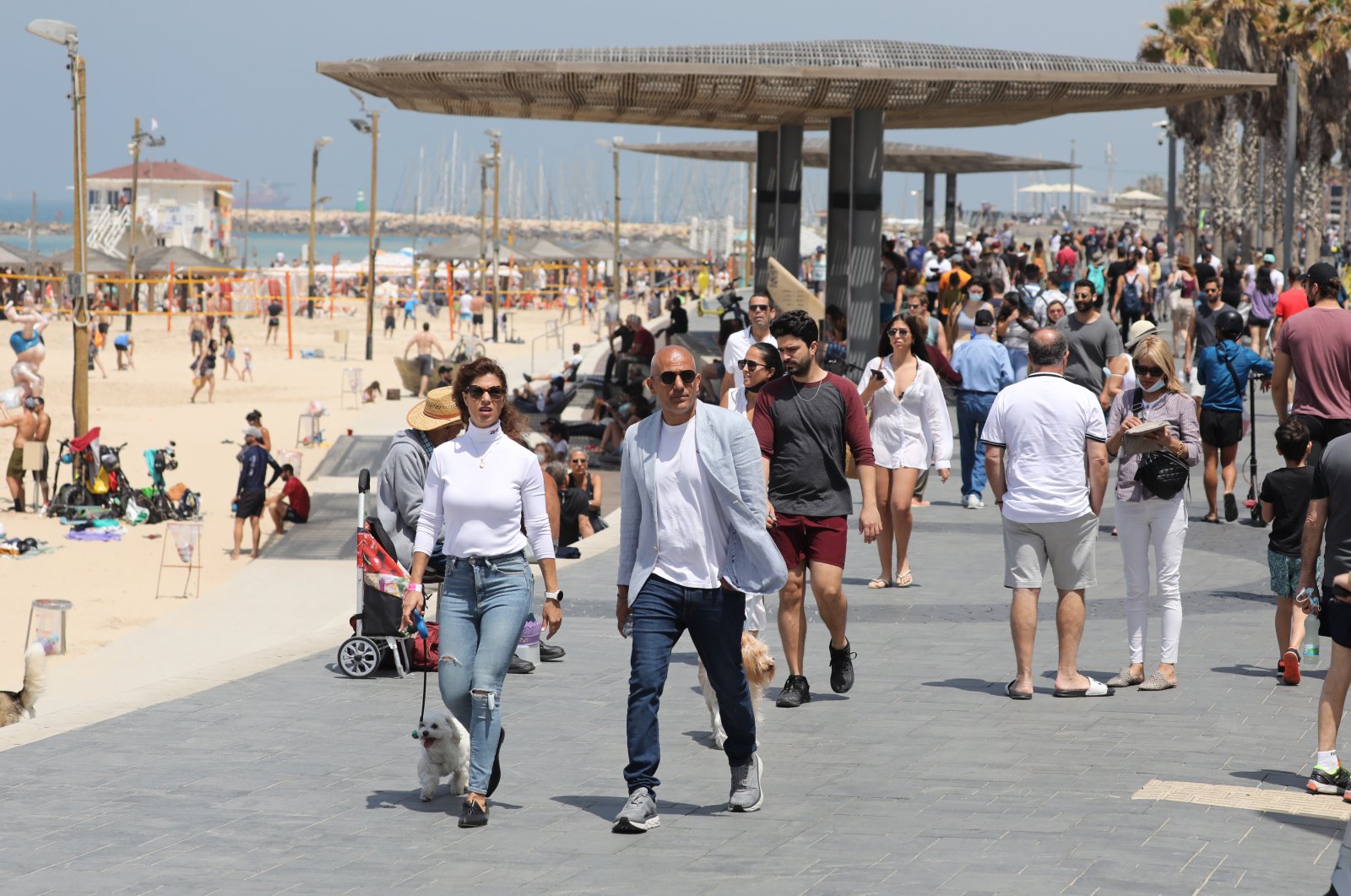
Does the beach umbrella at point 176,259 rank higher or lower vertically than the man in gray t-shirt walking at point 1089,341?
higher

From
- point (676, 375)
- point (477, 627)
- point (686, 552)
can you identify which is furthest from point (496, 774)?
point (676, 375)

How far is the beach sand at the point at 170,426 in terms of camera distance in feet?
50.7

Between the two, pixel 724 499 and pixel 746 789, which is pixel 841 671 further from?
pixel 724 499

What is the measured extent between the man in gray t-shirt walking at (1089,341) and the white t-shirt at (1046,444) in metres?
4.15

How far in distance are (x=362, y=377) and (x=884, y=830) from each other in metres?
36.6

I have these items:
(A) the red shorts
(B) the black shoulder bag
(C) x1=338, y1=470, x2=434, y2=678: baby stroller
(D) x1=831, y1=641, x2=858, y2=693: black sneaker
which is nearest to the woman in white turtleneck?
(A) the red shorts

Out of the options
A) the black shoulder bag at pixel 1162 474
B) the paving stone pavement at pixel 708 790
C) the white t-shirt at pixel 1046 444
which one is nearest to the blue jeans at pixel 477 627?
the paving stone pavement at pixel 708 790

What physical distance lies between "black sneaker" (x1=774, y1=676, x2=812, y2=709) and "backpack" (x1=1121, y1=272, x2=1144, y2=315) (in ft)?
58.6

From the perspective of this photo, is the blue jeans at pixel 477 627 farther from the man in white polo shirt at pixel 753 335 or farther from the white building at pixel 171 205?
the white building at pixel 171 205

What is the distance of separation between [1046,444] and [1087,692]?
1.17 m

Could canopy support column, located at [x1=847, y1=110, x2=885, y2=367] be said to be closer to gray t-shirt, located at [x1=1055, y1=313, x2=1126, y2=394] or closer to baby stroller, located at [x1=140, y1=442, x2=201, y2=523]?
baby stroller, located at [x1=140, y1=442, x2=201, y2=523]

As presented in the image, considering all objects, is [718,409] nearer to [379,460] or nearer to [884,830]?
[884,830]

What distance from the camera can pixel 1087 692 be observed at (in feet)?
24.7

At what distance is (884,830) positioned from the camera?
540cm
